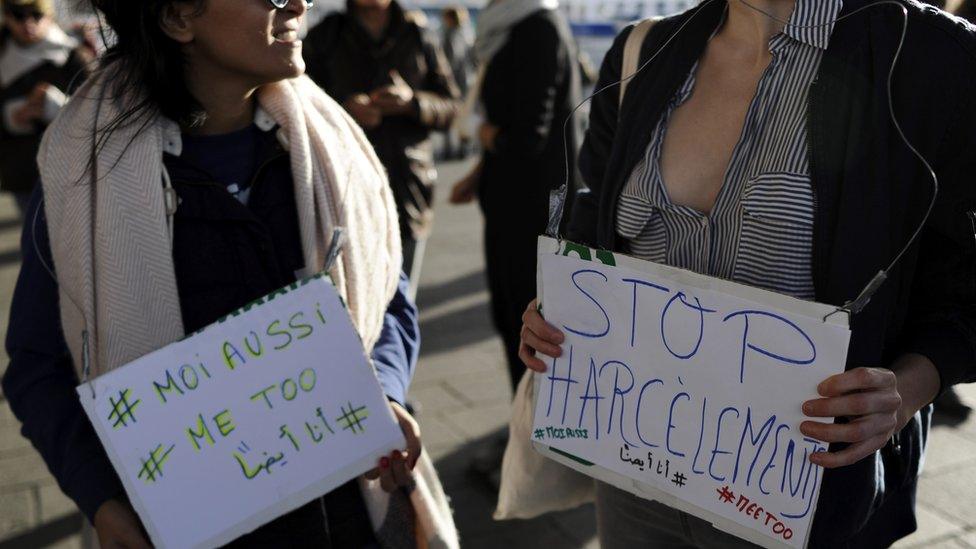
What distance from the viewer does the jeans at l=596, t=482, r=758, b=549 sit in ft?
5.19

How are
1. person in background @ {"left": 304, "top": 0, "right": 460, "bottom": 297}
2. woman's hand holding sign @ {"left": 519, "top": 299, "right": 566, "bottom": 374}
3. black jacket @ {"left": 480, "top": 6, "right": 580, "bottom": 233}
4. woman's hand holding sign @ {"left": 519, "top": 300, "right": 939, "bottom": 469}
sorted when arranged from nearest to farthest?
woman's hand holding sign @ {"left": 519, "top": 300, "right": 939, "bottom": 469}
woman's hand holding sign @ {"left": 519, "top": 299, "right": 566, "bottom": 374}
black jacket @ {"left": 480, "top": 6, "right": 580, "bottom": 233}
person in background @ {"left": 304, "top": 0, "right": 460, "bottom": 297}

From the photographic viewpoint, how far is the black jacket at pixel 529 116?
152 inches

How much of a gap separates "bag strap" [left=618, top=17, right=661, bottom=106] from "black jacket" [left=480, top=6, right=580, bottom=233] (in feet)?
6.79

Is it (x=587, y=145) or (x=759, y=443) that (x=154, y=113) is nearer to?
(x=587, y=145)

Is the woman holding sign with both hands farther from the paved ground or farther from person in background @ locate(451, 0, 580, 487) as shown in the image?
person in background @ locate(451, 0, 580, 487)

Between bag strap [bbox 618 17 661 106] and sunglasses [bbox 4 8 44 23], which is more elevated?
bag strap [bbox 618 17 661 106]

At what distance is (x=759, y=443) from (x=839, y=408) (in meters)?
0.13

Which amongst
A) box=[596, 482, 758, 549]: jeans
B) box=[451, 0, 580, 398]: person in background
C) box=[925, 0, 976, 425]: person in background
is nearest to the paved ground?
box=[925, 0, 976, 425]: person in background

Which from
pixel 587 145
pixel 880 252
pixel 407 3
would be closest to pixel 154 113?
pixel 587 145

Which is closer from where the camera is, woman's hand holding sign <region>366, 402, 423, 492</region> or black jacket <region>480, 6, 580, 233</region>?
woman's hand holding sign <region>366, 402, 423, 492</region>

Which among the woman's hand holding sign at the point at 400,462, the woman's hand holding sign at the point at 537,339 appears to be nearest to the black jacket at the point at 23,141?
the woman's hand holding sign at the point at 400,462

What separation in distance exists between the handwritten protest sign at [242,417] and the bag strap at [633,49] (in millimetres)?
631

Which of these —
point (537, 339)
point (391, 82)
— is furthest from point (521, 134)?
point (537, 339)

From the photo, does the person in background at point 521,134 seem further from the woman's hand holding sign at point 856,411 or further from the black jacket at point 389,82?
the woman's hand holding sign at point 856,411
